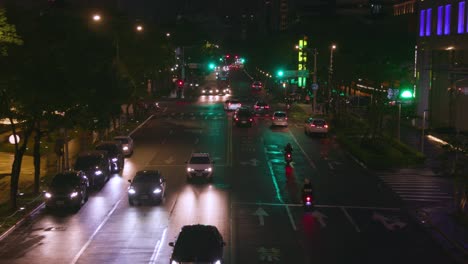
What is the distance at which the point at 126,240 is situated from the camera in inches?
1019

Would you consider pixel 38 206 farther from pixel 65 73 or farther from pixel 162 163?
pixel 162 163

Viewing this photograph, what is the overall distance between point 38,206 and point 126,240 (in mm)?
8329

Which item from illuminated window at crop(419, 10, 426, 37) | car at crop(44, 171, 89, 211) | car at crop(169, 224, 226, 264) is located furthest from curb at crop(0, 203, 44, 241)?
illuminated window at crop(419, 10, 426, 37)

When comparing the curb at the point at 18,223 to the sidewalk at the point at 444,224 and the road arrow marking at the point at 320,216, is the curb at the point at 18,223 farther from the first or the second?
the sidewalk at the point at 444,224

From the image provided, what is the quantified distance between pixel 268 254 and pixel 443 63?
160 ft

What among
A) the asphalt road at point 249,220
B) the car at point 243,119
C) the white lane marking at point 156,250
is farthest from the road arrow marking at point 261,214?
the car at point 243,119

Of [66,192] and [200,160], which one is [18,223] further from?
[200,160]

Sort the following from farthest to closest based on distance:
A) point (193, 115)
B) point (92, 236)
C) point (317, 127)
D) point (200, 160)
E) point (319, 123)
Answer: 1. point (193, 115)
2. point (319, 123)
3. point (317, 127)
4. point (200, 160)
5. point (92, 236)

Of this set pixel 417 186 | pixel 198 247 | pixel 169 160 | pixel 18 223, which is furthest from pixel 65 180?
pixel 417 186

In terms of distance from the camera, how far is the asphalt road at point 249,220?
79.7ft

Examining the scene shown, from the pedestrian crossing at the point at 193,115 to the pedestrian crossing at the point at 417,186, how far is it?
3664cm

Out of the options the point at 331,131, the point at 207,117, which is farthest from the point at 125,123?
the point at 331,131

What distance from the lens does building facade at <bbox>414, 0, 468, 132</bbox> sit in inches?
2424

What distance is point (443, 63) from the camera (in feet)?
222
